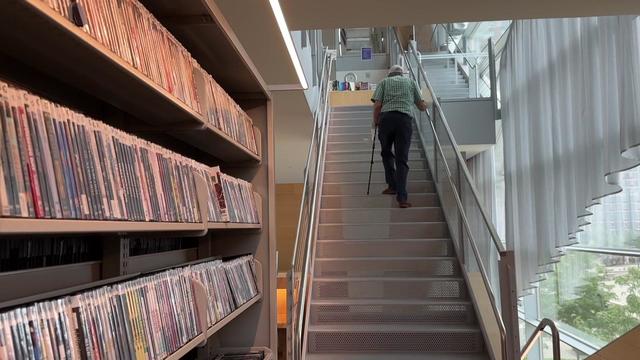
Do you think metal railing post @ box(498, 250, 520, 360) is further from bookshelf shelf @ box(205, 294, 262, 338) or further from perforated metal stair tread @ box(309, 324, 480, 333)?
bookshelf shelf @ box(205, 294, 262, 338)

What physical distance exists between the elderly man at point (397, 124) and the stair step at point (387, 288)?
1097 mm

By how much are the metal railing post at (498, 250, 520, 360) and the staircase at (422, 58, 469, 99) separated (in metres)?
4.49

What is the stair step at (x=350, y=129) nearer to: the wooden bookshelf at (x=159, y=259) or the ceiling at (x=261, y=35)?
the ceiling at (x=261, y=35)

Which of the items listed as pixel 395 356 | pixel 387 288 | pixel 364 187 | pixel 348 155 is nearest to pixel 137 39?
pixel 395 356

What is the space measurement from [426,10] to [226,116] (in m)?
1.92

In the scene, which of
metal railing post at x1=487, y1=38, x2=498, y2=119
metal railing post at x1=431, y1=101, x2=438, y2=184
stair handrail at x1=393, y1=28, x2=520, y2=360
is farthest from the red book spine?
metal railing post at x1=487, y1=38, x2=498, y2=119

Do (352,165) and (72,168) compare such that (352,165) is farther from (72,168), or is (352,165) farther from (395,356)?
(72,168)

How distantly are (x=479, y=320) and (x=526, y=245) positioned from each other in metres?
1.90

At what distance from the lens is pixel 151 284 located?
1492 millimetres

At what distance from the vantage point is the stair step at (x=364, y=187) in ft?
19.2

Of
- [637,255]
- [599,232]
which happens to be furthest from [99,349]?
[599,232]

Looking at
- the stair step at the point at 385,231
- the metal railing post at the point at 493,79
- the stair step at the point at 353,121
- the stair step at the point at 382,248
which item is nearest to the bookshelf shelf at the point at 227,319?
the stair step at the point at 382,248

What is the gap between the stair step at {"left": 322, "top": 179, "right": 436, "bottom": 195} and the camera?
5.84 meters

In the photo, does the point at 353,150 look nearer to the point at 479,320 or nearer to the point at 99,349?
the point at 479,320
